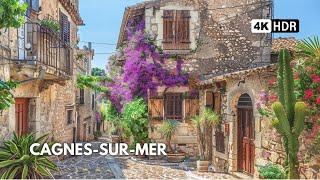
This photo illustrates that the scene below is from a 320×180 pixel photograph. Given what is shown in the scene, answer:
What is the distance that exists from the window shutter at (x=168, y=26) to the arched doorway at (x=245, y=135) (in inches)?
215

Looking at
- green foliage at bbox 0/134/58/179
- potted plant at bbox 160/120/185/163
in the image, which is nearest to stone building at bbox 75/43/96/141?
potted plant at bbox 160/120/185/163

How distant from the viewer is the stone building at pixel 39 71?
9.65m

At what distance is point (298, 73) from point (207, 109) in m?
6.28

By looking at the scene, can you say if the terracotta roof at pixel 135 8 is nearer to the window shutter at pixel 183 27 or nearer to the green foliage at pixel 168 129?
the window shutter at pixel 183 27

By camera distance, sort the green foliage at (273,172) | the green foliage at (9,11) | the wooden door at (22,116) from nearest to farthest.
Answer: the green foliage at (9,11) → the green foliage at (273,172) → the wooden door at (22,116)

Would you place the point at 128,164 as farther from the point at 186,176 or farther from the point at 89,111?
the point at 89,111

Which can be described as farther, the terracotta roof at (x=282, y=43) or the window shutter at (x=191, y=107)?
the terracotta roof at (x=282, y=43)

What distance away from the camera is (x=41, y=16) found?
14.0 meters

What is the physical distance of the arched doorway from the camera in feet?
37.8

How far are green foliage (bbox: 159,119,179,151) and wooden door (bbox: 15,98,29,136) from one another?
5360 mm

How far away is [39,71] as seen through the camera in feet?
34.7

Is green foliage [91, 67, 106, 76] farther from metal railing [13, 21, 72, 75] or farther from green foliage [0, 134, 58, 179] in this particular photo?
green foliage [0, 134, 58, 179]

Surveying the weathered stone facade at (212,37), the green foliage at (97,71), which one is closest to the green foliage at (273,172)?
the weathered stone facade at (212,37)

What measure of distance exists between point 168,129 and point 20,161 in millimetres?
7704
